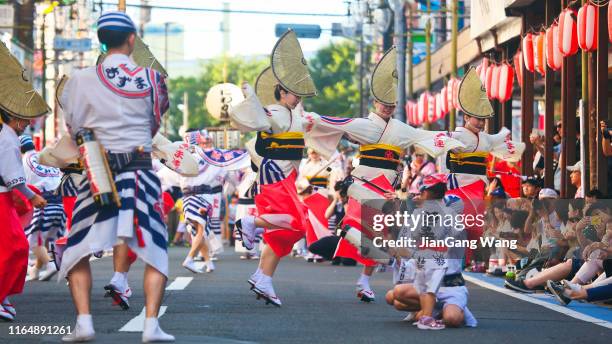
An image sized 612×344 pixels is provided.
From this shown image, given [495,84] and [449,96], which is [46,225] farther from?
[449,96]

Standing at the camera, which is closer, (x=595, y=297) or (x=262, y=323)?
(x=262, y=323)

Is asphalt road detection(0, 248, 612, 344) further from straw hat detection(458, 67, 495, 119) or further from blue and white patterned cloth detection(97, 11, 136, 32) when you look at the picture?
straw hat detection(458, 67, 495, 119)

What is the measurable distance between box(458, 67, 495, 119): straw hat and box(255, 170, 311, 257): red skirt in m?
4.30

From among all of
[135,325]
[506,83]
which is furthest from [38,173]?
[506,83]

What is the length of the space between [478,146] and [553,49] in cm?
587

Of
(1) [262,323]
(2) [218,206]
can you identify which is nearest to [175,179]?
(2) [218,206]

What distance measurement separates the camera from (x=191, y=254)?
18719 mm

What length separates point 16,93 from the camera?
10586 mm

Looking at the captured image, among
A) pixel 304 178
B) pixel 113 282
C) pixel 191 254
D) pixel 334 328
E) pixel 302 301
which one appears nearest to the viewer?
pixel 334 328

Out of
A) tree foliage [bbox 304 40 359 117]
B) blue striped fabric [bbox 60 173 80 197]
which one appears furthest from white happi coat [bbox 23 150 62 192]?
tree foliage [bbox 304 40 359 117]

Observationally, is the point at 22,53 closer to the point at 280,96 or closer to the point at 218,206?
the point at 218,206

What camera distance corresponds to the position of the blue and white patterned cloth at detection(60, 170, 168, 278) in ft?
28.0

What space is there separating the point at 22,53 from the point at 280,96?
159ft

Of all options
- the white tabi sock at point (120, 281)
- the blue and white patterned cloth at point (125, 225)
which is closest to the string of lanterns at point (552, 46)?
the white tabi sock at point (120, 281)
